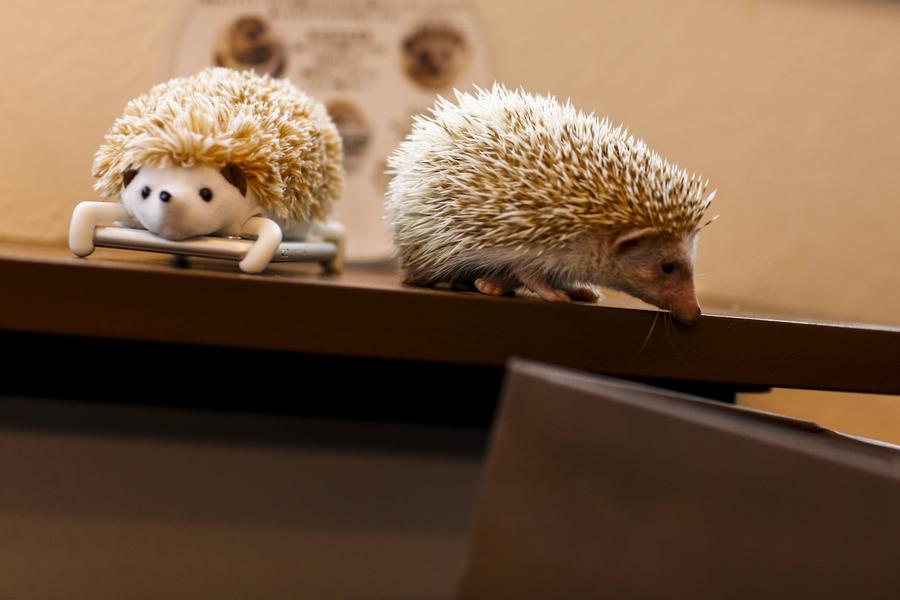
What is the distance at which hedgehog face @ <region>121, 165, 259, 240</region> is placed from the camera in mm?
883

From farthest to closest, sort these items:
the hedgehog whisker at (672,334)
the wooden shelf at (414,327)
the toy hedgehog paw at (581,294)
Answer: the toy hedgehog paw at (581,294)
the hedgehog whisker at (672,334)
the wooden shelf at (414,327)

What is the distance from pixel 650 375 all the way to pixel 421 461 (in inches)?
22.1

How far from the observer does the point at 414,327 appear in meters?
0.85

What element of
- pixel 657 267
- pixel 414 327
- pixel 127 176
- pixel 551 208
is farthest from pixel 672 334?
pixel 127 176

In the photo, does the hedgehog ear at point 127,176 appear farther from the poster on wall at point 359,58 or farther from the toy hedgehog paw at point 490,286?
the poster on wall at point 359,58

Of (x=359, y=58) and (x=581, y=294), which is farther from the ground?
(x=359, y=58)

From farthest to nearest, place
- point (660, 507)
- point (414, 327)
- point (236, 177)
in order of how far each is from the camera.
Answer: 1. point (236, 177)
2. point (414, 327)
3. point (660, 507)

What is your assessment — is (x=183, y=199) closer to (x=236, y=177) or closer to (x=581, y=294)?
(x=236, y=177)

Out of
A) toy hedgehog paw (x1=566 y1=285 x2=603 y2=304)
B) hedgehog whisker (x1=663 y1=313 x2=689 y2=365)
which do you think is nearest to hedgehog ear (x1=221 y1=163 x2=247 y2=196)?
toy hedgehog paw (x1=566 y1=285 x2=603 y2=304)

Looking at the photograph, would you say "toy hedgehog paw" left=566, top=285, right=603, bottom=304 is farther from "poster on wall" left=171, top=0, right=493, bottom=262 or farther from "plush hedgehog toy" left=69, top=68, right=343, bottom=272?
"poster on wall" left=171, top=0, right=493, bottom=262

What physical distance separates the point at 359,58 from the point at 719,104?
2.46 feet

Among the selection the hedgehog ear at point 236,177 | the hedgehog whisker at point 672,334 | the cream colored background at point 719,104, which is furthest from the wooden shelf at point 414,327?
the cream colored background at point 719,104

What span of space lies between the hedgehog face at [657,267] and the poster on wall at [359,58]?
0.69 m

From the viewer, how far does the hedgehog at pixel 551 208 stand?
0.90 metres
